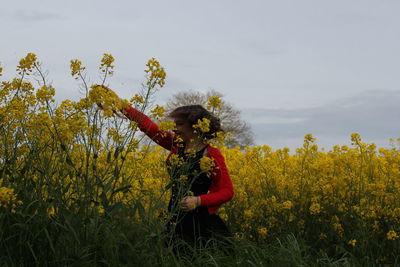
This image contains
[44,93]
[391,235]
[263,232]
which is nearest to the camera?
[44,93]

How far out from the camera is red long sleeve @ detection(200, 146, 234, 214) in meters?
3.67

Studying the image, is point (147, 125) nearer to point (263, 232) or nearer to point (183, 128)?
point (183, 128)

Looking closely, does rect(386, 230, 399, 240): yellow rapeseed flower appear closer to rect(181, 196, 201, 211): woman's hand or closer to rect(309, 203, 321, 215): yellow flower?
rect(309, 203, 321, 215): yellow flower

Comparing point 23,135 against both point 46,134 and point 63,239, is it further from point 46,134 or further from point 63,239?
point 63,239

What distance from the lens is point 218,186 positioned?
3824mm

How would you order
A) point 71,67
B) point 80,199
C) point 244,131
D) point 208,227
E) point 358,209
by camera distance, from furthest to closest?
point 244,131 → point 358,209 → point 208,227 → point 71,67 → point 80,199

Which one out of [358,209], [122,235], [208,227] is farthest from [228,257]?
[358,209]

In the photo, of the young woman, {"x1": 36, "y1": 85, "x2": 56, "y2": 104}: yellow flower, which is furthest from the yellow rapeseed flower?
{"x1": 36, "y1": 85, "x2": 56, "y2": 104}: yellow flower

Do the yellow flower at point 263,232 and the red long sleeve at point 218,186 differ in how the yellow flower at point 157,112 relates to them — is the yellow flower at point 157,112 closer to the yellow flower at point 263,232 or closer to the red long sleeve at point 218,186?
the red long sleeve at point 218,186

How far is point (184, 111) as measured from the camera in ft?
13.2

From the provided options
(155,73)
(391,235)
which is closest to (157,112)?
(155,73)

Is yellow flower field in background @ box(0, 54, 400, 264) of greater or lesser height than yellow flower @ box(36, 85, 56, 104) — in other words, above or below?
below

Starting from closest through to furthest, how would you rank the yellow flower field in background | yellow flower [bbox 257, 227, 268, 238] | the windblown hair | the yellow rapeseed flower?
the yellow flower field in background, the windblown hair, the yellow rapeseed flower, yellow flower [bbox 257, 227, 268, 238]

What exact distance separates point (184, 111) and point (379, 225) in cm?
223
